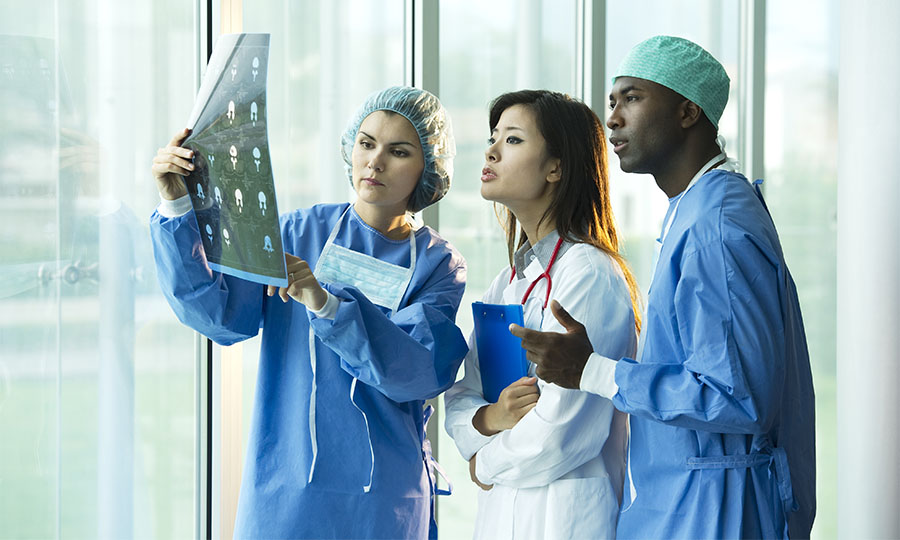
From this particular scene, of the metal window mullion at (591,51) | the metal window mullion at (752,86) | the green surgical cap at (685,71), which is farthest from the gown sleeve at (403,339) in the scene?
the metal window mullion at (752,86)

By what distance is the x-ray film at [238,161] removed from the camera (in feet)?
4.38

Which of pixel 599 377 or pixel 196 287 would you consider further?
pixel 196 287

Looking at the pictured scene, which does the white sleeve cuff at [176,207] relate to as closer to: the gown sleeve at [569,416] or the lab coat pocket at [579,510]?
the gown sleeve at [569,416]

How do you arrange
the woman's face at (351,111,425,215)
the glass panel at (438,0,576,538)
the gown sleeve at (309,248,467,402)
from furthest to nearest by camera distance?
the glass panel at (438,0,576,538), the woman's face at (351,111,425,215), the gown sleeve at (309,248,467,402)

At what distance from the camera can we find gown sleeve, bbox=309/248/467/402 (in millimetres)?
1523

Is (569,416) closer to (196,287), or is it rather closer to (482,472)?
(482,472)

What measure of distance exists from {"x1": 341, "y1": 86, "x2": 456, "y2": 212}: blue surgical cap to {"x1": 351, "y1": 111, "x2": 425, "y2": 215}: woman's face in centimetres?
2

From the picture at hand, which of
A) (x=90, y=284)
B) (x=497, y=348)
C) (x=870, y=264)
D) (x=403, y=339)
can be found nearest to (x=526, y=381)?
(x=497, y=348)

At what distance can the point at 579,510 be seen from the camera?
155 cm

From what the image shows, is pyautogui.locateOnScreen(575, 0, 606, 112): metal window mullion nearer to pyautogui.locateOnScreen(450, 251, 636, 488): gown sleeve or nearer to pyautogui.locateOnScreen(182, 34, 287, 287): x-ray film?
pyautogui.locateOnScreen(450, 251, 636, 488): gown sleeve

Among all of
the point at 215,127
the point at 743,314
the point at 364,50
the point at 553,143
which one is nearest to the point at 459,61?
the point at 364,50

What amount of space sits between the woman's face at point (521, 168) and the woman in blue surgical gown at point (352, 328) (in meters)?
0.17

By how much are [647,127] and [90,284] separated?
1383mm

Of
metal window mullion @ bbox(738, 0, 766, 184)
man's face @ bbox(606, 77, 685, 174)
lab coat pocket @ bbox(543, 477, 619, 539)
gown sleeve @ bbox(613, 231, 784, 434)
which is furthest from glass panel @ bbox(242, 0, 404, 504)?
metal window mullion @ bbox(738, 0, 766, 184)
